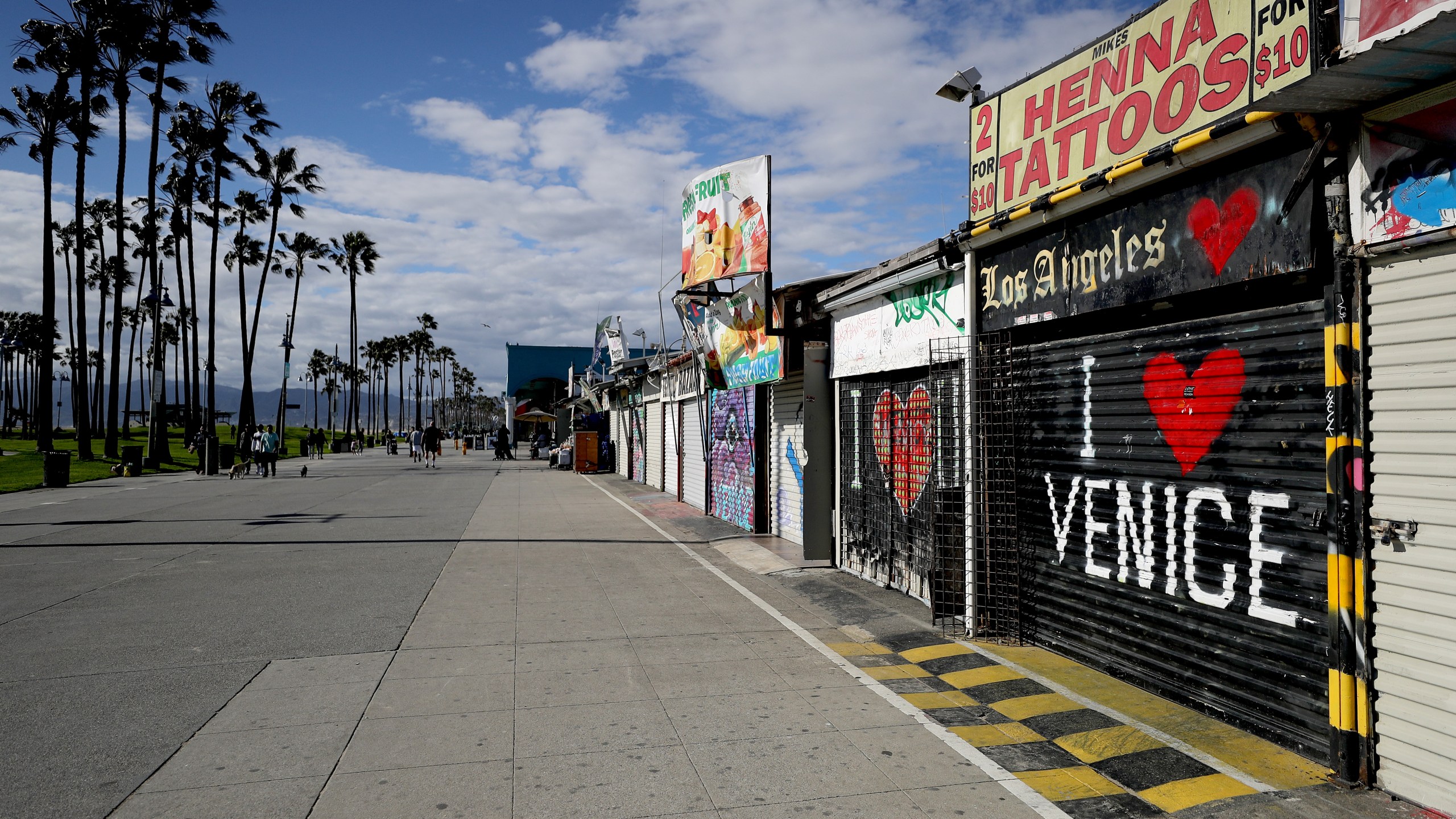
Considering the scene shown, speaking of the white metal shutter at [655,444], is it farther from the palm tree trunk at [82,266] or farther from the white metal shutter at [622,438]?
the palm tree trunk at [82,266]

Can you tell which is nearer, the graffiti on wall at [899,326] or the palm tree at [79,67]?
the graffiti on wall at [899,326]

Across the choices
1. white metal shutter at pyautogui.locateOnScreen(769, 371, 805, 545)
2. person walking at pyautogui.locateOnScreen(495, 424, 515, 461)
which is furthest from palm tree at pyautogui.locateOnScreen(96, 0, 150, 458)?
white metal shutter at pyautogui.locateOnScreen(769, 371, 805, 545)

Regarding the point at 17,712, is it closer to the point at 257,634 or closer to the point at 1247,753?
the point at 257,634

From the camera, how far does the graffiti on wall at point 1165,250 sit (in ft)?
15.7

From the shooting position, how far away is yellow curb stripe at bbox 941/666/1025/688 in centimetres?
629

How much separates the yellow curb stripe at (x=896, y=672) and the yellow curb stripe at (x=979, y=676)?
0.62 feet

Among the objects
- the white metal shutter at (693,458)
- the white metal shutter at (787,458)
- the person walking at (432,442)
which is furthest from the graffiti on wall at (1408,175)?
the person walking at (432,442)

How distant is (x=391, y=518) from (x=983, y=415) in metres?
12.8

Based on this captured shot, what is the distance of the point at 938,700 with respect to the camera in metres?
5.89

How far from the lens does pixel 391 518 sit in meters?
16.8

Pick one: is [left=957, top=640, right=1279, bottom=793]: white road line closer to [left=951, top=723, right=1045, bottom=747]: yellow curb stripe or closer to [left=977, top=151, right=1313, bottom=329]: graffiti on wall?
[left=951, top=723, right=1045, bottom=747]: yellow curb stripe

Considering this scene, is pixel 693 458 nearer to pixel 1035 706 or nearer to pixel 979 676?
pixel 979 676

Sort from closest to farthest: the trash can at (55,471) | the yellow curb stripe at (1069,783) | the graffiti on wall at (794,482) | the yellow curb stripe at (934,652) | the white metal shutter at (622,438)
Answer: the yellow curb stripe at (1069,783) < the yellow curb stripe at (934,652) < the graffiti on wall at (794,482) < the trash can at (55,471) < the white metal shutter at (622,438)

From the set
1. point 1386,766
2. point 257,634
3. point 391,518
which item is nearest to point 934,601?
point 1386,766
